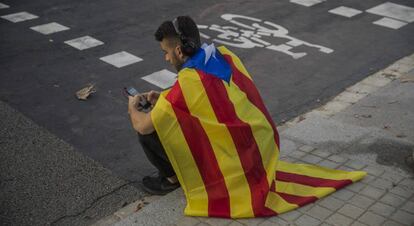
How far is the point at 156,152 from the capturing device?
4.49 meters

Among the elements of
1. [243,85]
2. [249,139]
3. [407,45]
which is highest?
[243,85]

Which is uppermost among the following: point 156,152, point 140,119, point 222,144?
point 140,119

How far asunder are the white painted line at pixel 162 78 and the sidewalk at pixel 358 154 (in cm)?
178

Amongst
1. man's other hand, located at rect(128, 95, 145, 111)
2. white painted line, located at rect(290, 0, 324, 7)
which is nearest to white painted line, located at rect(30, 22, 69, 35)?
white painted line, located at rect(290, 0, 324, 7)

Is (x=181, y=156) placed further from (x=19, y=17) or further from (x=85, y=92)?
(x=19, y=17)

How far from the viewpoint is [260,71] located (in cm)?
756

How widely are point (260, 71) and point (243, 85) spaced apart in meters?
3.16

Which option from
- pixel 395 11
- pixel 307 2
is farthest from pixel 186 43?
pixel 395 11

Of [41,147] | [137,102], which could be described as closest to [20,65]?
[41,147]

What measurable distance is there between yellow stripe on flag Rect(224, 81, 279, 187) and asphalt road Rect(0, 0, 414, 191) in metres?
1.25

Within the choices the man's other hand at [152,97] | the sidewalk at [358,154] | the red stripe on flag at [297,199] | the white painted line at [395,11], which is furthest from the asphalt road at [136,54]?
the red stripe on flag at [297,199]

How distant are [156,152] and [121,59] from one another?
3535 millimetres

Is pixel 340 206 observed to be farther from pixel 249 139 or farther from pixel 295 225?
pixel 249 139

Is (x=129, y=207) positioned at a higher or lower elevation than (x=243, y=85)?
lower
